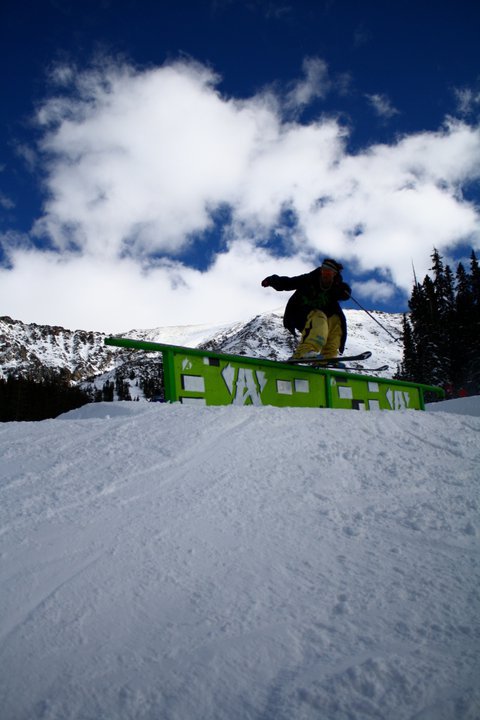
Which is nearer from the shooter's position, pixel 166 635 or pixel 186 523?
pixel 166 635

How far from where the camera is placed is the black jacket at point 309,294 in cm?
644

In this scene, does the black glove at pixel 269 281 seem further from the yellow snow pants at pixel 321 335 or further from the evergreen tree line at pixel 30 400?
the evergreen tree line at pixel 30 400

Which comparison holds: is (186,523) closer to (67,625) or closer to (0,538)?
(67,625)

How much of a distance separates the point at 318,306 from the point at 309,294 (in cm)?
25

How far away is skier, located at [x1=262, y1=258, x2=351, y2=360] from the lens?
20.9ft

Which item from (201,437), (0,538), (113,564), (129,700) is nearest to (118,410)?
(201,437)

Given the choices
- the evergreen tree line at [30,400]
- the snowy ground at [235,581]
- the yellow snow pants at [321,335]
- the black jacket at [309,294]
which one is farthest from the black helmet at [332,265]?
the evergreen tree line at [30,400]

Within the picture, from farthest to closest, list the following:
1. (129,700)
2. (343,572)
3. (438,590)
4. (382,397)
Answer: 1. (382,397)
2. (343,572)
3. (438,590)
4. (129,700)

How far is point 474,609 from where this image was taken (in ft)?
5.06

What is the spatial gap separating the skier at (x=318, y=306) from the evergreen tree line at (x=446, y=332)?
85.9ft

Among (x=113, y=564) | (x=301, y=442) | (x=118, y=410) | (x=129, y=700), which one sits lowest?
(x=129, y=700)

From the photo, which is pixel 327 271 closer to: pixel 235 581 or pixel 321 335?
pixel 321 335

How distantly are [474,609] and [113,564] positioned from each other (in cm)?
149

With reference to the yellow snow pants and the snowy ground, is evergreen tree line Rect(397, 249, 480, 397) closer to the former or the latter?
the yellow snow pants
